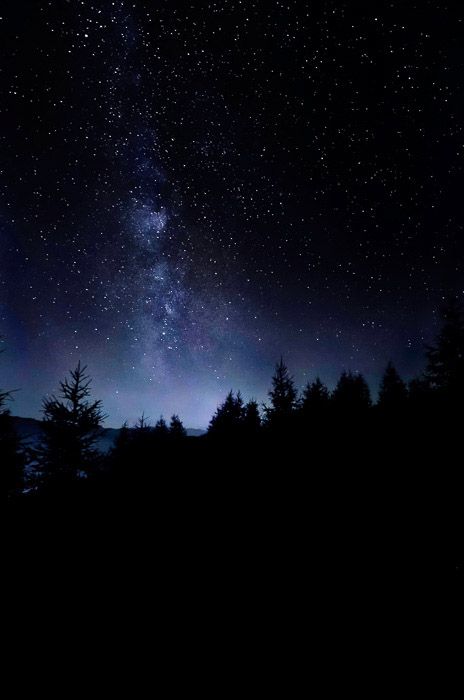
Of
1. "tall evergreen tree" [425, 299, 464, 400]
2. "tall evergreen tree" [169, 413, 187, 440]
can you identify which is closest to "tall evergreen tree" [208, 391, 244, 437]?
"tall evergreen tree" [169, 413, 187, 440]

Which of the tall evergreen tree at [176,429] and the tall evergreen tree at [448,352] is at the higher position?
the tall evergreen tree at [448,352]

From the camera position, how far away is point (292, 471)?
10.6 meters

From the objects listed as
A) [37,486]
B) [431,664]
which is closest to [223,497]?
[431,664]

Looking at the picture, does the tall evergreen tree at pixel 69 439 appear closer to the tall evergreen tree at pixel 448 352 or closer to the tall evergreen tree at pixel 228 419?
the tall evergreen tree at pixel 228 419

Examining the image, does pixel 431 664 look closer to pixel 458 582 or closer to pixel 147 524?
pixel 458 582

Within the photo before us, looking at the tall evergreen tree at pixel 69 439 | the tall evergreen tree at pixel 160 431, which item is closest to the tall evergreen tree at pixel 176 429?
the tall evergreen tree at pixel 160 431

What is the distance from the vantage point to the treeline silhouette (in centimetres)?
712

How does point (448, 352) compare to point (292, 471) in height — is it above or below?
above

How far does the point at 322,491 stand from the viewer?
28.4 ft

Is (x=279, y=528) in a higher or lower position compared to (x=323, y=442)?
lower

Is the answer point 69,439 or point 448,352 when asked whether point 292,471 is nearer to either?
point 69,439

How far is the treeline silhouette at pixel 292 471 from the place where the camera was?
7.12 m

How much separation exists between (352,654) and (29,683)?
4.12m

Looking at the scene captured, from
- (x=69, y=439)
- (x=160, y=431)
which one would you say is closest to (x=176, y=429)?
(x=160, y=431)
